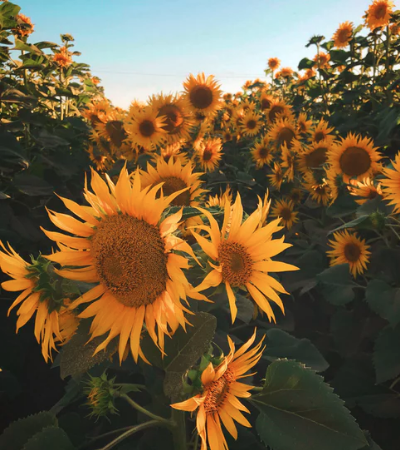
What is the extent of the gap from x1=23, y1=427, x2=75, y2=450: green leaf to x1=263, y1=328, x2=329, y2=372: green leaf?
2.63 feet

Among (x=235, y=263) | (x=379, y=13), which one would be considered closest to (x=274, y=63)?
(x=379, y=13)

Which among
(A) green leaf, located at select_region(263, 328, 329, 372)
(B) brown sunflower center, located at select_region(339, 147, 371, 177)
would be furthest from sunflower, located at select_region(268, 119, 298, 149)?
(A) green leaf, located at select_region(263, 328, 329, 372)

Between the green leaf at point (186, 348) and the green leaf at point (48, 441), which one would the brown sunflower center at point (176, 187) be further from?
the green leaf at point (48, 441)

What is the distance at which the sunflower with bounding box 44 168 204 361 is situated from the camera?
81 centimetres

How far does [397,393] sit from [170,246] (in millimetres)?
1750

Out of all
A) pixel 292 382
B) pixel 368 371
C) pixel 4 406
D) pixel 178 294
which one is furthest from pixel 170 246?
pixel 4 406

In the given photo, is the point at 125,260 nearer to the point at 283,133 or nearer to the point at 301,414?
the point at 301,414

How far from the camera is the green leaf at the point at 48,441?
37.3 inches

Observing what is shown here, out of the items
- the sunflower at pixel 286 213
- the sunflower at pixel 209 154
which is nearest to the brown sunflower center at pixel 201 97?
the sunflower at pixel 209 154

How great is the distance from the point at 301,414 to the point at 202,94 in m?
3.07

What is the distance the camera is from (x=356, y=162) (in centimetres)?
288

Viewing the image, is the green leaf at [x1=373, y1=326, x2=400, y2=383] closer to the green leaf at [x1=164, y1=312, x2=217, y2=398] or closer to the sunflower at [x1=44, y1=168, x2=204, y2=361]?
the green leaf at [x1=164, y1=312, x2=217, y2=398]

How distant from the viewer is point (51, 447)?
0.98 m

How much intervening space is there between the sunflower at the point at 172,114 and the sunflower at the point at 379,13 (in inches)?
145
